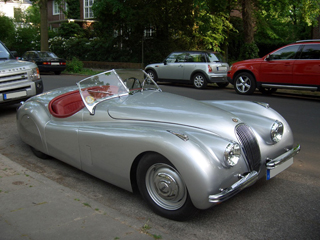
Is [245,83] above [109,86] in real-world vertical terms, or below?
below

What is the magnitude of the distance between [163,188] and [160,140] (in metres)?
0.48

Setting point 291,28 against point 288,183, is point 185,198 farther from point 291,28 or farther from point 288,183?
point 291,28

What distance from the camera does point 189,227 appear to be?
3158 mm

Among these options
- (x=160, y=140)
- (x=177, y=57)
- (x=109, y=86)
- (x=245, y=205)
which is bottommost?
(x=245, y=205)

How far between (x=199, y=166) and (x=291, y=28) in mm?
27208

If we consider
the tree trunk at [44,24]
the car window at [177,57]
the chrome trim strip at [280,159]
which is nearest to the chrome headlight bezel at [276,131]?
the chrome trim strip at [280,159]

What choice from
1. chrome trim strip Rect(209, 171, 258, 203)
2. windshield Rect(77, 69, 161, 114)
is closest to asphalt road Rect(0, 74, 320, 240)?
chrome trim strip Rect(209, 171, 258, 203)

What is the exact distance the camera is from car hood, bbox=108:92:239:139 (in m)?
3.62

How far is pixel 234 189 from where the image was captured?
3107mm

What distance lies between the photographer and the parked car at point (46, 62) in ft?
68.7

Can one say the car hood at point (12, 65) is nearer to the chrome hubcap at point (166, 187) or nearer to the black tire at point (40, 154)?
the black tire at point (40, 154)

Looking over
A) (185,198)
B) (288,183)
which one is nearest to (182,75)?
(288,183)

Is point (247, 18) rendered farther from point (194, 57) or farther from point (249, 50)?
point (194, 57)

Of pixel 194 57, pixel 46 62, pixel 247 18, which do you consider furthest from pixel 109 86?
pixel 46 62
